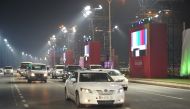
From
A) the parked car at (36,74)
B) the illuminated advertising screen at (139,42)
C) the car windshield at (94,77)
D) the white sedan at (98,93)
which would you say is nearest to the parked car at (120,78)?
the car windshield at (94,77)

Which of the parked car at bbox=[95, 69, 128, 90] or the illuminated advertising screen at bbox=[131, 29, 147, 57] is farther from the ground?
the illuminated advertising screen at bbox=[131, 29, 147, 57]

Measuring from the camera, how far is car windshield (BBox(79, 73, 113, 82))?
20.3 metres

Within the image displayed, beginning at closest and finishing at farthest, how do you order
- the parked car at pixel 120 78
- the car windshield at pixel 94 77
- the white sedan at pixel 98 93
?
the white sedan at pixel 98 93
the car windshield at pixel 94 77
the parked car at pixel 120 78

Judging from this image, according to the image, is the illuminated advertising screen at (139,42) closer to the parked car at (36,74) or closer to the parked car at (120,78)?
the parked car at (36,74)

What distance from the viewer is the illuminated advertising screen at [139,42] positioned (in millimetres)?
58719

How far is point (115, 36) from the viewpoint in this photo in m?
143

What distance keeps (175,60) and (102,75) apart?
64.3m

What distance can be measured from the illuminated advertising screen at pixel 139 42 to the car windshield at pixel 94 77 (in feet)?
125

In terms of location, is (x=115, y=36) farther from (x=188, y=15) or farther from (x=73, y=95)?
(x=73, y=95)

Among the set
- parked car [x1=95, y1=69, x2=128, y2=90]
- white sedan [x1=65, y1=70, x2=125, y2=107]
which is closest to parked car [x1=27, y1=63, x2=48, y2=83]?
parked car [x1=95, y1=69, x2=128, y2=90]

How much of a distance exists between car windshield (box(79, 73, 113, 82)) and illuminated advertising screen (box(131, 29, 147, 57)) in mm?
38107

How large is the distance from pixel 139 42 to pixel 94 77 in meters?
40.5

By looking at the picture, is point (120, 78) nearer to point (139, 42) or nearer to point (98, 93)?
point (98, 93)

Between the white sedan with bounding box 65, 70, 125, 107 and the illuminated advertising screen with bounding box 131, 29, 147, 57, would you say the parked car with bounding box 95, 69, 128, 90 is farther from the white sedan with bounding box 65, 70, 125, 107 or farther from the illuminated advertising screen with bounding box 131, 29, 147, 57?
the illuminated advertising screen with bounding box 131, 29, 147, 57
